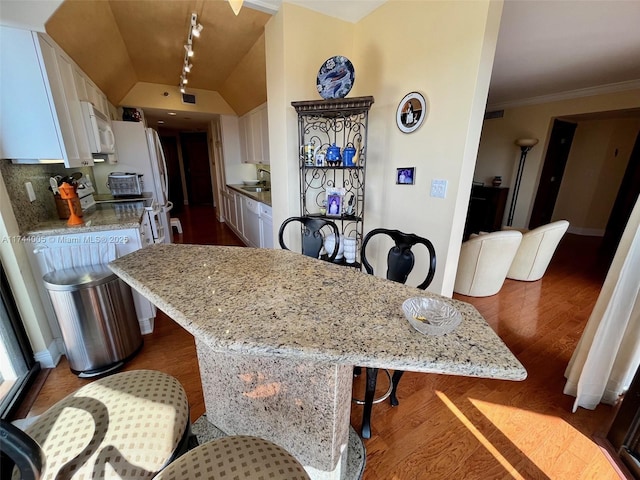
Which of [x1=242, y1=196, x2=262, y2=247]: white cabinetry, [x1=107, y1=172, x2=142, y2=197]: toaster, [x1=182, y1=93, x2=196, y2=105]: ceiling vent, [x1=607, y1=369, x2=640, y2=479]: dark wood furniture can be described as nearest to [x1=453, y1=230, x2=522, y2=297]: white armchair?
[x1=607, y1=369, x2=640, y2=479]: dark wood furniture

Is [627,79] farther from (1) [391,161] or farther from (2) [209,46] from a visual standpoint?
(2) [209,46]

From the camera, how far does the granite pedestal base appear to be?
954 mm

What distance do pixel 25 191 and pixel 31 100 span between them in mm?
629

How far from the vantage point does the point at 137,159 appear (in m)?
3.70

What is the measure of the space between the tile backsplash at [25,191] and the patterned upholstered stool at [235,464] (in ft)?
6.61

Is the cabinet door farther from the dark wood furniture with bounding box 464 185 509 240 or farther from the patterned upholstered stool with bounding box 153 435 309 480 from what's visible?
the dark wood furniture with bounding box 464 185 509 240

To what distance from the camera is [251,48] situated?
10.3ft

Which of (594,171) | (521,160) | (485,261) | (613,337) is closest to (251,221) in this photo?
(485,261)

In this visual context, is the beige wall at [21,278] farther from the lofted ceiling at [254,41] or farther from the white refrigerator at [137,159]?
the white refrigerator at [137,159]

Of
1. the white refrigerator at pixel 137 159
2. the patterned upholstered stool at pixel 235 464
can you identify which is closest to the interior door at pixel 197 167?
the white refrigerator at pixel 137 159

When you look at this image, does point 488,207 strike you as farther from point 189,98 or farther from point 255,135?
point 189,98

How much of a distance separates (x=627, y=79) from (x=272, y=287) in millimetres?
5458

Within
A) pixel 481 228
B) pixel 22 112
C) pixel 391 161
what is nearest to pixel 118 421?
pixel 22 112

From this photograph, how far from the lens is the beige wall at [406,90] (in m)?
1.73
